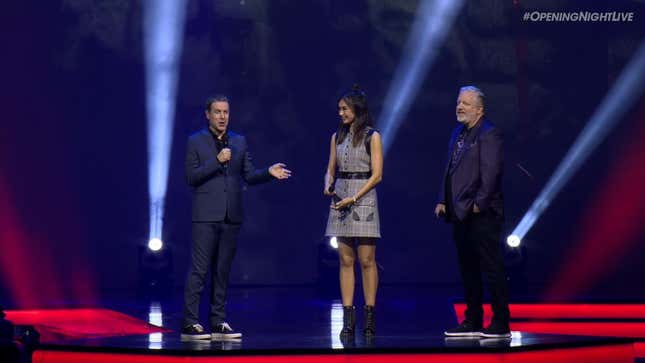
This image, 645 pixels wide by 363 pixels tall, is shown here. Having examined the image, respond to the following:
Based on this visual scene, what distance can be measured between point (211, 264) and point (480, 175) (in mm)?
1529

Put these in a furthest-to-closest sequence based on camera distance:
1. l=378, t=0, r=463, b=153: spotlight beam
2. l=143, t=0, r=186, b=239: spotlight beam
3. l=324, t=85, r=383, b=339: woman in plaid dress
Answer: l=378, t=0, r=463, b=153: spotlight beam < l=143, t=0, r=186, b=239: spotlight beam < l=324, t=85, r=383, b=339: woman in plaid dress

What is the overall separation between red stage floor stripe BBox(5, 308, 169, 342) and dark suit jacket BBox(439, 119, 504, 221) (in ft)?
6.90

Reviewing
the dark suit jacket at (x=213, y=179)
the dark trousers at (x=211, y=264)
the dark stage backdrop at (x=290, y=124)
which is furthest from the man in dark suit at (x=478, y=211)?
the dark stage backdrop at (x=290, y=124)

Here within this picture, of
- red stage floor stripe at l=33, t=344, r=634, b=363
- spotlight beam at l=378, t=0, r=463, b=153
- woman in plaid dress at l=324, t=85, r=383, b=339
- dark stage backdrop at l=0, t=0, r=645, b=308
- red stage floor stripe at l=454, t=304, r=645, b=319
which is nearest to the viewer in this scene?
red stage floor stripe at l=33, t=344, r=634, b=363

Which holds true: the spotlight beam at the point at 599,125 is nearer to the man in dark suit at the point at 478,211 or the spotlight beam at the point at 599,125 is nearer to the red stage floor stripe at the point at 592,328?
the red stage floor stripe at the point at 592,328

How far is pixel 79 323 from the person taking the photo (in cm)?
712

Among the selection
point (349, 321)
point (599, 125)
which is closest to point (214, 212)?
point (349, 321)

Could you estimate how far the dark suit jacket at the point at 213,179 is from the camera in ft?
17.8

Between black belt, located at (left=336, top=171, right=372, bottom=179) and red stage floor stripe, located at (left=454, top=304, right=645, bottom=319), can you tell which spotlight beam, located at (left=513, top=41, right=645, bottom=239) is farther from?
black belt, located at (left=336, top=171, right=372, bottom=179)

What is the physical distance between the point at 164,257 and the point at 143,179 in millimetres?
929

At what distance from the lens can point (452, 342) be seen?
5.09m

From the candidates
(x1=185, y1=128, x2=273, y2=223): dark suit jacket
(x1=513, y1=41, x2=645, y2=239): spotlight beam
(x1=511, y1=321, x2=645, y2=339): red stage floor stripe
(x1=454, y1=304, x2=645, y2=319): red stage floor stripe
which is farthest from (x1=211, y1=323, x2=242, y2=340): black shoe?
(x1=513, y1=41, x2=645, y2=239): spotlight beam

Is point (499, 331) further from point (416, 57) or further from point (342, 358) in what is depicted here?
point (416, 57)

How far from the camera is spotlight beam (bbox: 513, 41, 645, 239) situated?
423 inches
